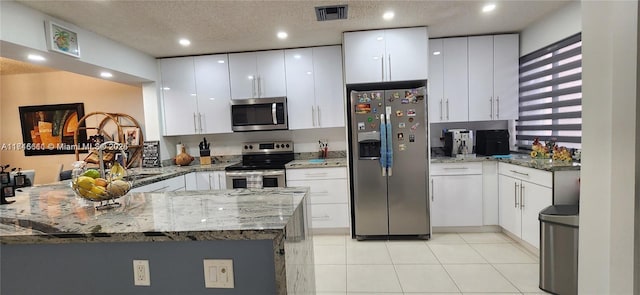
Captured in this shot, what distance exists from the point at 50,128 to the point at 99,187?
170 inches

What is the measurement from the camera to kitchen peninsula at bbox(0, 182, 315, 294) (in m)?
1.03

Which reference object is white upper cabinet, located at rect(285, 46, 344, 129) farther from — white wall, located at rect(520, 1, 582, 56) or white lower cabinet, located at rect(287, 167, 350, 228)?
white wall, located at rect(520, 1, 582, 56)

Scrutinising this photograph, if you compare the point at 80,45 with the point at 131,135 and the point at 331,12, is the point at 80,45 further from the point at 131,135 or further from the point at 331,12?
the point at 331,12

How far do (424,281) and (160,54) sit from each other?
12.6 ft

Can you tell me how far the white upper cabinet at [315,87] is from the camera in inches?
139

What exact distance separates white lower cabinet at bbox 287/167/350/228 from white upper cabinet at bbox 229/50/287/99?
Answer: 42.4 inches

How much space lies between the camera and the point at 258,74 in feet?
11.9

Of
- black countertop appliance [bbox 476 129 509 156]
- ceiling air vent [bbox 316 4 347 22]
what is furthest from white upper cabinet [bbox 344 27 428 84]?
black countertop appliance [bbox 476 129 509 156]

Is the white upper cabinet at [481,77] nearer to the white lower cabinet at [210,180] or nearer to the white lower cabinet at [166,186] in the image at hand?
the white lower cabinet at [210,180]

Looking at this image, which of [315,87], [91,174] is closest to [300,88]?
[315,87]

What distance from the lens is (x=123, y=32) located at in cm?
280

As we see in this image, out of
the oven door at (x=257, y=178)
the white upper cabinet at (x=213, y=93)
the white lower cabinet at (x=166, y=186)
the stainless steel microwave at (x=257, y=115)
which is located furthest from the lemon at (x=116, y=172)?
the white upper cabinet at (x=213, y=93)

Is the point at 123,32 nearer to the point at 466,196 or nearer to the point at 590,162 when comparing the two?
the point at 590,162

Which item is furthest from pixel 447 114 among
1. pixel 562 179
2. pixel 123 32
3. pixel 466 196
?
pixel 123 32
